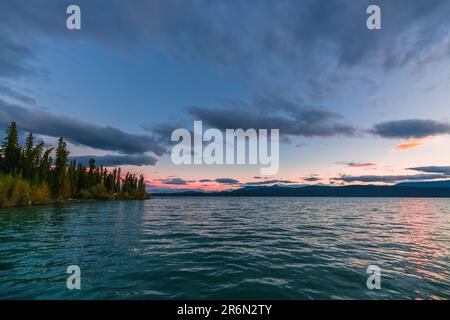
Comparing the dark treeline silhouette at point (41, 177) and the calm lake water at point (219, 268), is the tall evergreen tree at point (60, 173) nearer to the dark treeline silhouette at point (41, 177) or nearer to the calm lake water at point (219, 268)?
the dark treeline silhouette at point (41, 177)

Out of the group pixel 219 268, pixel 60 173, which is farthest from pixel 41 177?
pixel 219 268

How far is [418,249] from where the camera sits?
795 inches

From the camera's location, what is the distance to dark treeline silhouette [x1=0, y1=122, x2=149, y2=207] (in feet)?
239

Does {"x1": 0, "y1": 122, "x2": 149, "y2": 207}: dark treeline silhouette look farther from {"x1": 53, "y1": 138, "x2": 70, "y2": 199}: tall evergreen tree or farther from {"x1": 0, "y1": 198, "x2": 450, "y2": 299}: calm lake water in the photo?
{"x1": 0, "y1": 198, "x2": 450, "y2": 299}: calm lake water

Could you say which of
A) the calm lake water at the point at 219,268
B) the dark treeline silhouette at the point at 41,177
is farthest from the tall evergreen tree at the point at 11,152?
the calm lake water at the point at 219,268

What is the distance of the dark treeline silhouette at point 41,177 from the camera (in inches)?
2865

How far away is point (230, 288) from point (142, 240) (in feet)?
48.7

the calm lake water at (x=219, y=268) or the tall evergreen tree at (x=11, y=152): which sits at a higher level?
the tall evergreen tree at (x=11, y=152)

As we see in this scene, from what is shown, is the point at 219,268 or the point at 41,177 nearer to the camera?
the point at 219,268

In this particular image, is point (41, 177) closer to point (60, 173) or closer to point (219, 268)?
point (60, 173)

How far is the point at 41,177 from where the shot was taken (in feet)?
344

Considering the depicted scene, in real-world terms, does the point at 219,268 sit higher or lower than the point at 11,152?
lower
